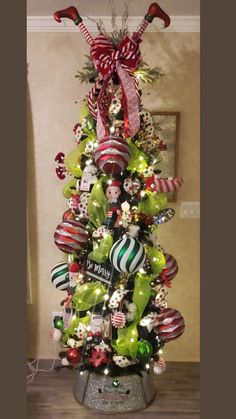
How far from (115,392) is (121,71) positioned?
1633mm

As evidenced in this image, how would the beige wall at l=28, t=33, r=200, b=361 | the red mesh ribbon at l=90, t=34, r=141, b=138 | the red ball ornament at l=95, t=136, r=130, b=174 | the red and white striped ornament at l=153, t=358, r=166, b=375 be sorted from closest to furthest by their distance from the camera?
the red ball ornament at l=95, t=136, r=130, b=174 < the red mesh ribbon at l=90, t=34, r=141, b=138 < the red and white striped ornament at l=153, t=358, r=166, b=375 < the beige wall at l=28, t=33, r=200, b=361

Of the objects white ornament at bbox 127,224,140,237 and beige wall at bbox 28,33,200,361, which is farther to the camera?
beige wall at bbox 28,33,200,361

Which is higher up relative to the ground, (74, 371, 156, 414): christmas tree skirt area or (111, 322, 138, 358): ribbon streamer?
(111, 322, 138, 358): ribbon streamer

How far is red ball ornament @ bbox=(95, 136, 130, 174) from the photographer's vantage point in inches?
75.9

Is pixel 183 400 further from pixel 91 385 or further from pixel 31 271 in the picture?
pixel 31 271

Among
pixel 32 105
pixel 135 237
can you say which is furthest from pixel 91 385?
pixel 32 105

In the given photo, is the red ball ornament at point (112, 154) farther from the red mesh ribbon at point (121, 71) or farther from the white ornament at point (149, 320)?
the white ornament at point (149, 320)

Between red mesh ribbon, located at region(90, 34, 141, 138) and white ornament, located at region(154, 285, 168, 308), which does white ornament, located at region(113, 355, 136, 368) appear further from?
red mesh ribbon, located at region(90, 34, 141, 138)

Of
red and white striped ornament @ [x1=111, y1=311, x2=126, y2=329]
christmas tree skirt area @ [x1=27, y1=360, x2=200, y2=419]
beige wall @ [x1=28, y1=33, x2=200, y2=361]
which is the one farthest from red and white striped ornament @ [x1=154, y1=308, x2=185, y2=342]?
beige wall @ [x1=28, y1=33, x2=200, y2=361]

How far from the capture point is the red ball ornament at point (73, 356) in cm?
211

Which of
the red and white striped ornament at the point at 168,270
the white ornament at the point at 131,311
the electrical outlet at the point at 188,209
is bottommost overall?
the white ornament at the point at 131,311

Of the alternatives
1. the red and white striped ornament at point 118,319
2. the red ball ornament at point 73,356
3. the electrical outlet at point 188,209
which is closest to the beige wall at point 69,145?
the electrical outlet at point 188,209

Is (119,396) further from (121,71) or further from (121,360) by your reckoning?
(121,71)

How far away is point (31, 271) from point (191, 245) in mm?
1099
